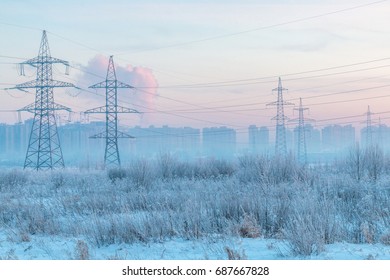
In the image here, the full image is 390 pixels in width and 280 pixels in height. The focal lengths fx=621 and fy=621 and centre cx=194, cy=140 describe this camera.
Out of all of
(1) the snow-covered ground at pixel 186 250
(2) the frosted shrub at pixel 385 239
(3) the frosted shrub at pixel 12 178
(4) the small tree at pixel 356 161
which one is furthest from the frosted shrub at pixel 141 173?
(2) the frosted shrub at pixel 385 239

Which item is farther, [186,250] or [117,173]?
[117,173]

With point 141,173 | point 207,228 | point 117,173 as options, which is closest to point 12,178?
point 117,173

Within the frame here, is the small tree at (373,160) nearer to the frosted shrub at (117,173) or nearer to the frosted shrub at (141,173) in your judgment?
the frosted shrub at (141,173)

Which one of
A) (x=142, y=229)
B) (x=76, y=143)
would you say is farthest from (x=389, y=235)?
(x=76, y=143)

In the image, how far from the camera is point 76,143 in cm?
12500

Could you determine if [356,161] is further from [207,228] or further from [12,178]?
[207,228]

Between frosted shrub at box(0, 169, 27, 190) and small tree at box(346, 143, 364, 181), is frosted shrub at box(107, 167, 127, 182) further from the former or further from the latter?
small tree at box(346, 143, 364, 181)

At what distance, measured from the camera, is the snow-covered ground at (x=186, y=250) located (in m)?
10.1

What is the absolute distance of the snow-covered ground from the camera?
33.0 feet

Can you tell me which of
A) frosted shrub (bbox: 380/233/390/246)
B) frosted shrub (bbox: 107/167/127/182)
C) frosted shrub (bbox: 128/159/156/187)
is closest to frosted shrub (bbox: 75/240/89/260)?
frosted shrub (bbox: 380/233/390/246)

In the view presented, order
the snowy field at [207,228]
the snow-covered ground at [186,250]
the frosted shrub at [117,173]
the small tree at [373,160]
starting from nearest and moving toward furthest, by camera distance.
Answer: the snow-covered ground at [186,250] < the snowy field at [207,228] < the small tree at [373,160] < the frosted shrub at [117,173]

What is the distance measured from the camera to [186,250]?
1095cm
